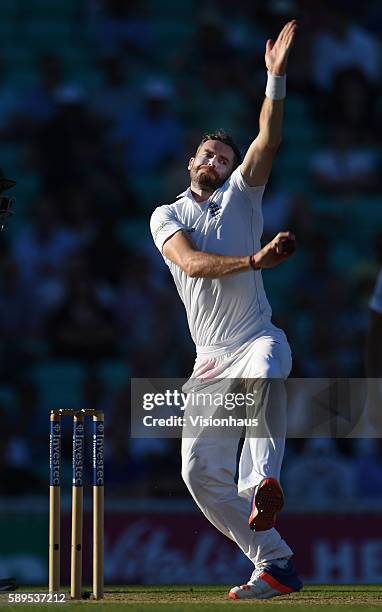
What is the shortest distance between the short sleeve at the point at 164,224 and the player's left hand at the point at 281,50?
785 millimetres

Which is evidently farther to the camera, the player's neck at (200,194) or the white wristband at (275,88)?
the player's neck at (200,194)

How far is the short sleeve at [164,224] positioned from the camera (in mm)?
5535

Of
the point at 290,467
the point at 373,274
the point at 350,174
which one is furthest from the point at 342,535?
the point at 350,174

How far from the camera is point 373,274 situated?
33.0ft

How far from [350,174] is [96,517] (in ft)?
19.9

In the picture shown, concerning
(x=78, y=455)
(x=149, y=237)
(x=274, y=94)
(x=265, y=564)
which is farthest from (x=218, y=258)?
(x=149, y=237)

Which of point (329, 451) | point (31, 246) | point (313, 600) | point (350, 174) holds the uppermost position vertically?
point (350, 174)

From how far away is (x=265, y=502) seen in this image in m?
4.91

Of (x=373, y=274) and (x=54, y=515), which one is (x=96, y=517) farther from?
(x=373, y=274)

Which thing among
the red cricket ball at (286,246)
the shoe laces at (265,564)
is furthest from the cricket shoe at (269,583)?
the red cricket ball at (286,246)

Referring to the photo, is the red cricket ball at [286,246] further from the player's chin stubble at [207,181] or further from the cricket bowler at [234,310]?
the player's chin stubble at [207,181]

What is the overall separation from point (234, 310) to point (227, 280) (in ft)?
0.42

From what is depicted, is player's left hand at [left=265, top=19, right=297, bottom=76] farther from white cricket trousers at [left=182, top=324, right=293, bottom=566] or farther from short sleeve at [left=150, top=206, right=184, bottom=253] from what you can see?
white cricket trousers at [left=182, top=324, right=293, bottom=566]

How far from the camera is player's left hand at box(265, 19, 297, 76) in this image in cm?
514
